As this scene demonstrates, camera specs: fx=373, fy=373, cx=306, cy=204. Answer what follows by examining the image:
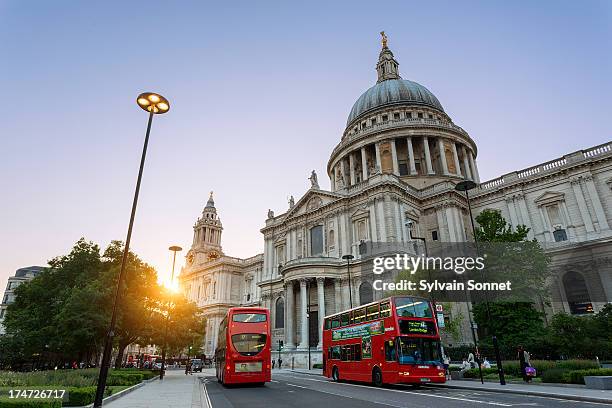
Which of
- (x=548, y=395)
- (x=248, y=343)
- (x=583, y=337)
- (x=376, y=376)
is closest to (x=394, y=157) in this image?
(x=583, y=337)

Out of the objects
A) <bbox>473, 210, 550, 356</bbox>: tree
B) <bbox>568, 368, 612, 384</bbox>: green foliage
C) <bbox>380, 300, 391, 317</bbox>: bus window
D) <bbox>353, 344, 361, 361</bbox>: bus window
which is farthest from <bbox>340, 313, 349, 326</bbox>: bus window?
<bbox>473, 210, 550, 356</bbox>: tree

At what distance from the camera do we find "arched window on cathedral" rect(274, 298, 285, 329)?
5000 cm

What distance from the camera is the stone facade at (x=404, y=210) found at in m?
37.4

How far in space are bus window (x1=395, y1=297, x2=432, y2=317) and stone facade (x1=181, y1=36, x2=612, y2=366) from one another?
56.2ft

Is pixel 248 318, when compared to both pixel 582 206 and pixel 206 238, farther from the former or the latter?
pixel 206 238

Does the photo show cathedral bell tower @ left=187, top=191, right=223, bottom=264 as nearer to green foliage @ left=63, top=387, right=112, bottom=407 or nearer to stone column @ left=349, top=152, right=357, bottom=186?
stone column @ left=349, top=152, right=357, bottom=186

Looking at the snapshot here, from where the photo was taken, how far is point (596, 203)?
121 feet

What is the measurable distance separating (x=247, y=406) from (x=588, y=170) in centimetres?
4128

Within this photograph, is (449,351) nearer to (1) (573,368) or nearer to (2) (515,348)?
(2) (515,348)

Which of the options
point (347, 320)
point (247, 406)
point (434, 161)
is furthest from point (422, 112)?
point (247, 406)

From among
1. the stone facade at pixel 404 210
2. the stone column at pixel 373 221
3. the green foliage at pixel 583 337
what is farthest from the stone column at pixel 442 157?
the green foliage at pixel 583 337

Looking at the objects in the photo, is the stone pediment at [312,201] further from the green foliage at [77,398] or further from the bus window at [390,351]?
the green foliage at [77,398]

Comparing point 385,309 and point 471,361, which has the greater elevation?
point 385,309

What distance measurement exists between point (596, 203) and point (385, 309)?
30.9m
